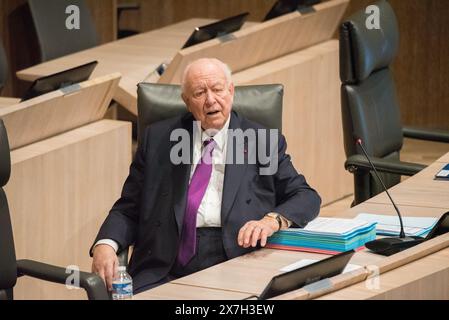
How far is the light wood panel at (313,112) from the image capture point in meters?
5.82

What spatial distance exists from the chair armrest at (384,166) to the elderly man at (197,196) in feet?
2.21

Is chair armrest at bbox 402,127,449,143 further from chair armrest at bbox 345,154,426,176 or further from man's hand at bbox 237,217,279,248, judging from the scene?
man's hand at bbox 237,217,279,248

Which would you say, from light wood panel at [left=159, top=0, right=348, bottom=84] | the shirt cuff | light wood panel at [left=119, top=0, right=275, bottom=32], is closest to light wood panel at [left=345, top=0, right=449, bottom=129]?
light wood panel at [left=119, top=0, right=275, bottom=32]

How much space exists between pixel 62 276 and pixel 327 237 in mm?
789

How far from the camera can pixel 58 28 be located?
670 cm

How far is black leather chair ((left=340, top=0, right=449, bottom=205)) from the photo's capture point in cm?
448

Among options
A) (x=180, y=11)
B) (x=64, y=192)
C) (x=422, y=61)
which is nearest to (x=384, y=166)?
(x=64, y=192)

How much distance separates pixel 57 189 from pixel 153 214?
0.83 meters

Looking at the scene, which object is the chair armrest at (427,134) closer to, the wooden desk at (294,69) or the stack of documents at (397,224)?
the wooden desk at (294,69)

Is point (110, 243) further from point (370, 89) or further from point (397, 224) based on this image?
point (370, 89)

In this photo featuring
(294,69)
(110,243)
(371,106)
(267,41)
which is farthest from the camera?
(294,69)

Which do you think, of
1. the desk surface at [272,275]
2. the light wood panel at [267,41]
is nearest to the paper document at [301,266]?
the desk surface at [272,275]

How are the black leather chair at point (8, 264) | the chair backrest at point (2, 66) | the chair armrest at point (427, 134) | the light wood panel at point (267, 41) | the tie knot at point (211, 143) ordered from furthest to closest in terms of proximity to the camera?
the chair backrest at point (2, 66), the light wood panel at point (267, 41), the chair armrest at point (427, 134), the tie knot at point (211, 143), the black leather chair at point (8, 264)
